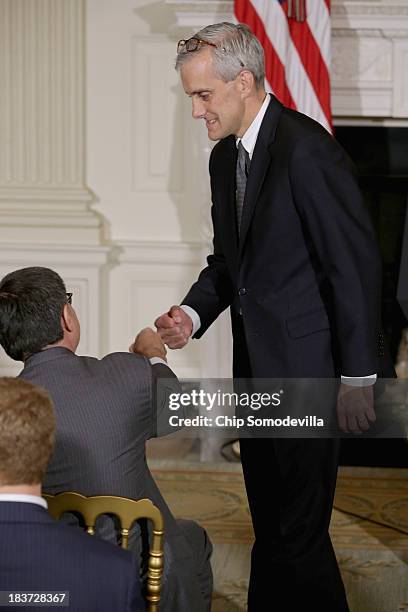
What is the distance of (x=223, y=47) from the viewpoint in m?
2.63

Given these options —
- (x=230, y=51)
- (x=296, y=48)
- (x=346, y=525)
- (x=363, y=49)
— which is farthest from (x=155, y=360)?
(x=363, y=49)

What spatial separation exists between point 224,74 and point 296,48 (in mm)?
2606

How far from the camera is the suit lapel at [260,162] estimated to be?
8.66ft

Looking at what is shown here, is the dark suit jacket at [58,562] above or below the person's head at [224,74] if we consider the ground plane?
below

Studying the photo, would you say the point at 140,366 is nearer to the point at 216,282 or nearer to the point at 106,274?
the point at 216,282

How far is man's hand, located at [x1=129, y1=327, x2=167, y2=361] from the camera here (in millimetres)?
2662

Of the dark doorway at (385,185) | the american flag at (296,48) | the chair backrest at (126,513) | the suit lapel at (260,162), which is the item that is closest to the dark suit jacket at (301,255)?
the suit lapel at (260,162)

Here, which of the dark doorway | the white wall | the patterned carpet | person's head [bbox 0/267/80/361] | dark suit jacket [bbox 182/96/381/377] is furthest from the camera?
the white wall

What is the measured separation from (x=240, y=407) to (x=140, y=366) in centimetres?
60

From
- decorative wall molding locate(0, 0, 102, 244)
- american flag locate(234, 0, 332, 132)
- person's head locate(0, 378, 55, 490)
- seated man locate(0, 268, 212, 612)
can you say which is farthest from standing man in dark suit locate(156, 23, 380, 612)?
decorative wall molding locate(0, 0, 102, 244)

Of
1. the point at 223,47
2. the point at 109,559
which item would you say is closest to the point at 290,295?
the point at 223,47

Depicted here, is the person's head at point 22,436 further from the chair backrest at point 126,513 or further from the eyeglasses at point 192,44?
the eyeglasses at point 192,44

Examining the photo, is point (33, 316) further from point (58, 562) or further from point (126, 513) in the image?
point (58, 562)

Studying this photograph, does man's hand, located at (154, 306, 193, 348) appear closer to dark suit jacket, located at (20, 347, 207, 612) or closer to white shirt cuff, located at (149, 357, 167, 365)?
white shirt cuff, located at (149, 357, 167, 365)
